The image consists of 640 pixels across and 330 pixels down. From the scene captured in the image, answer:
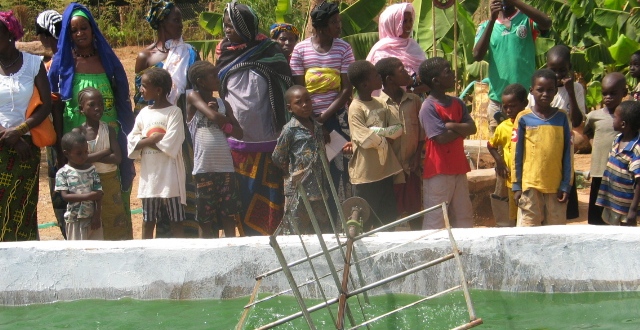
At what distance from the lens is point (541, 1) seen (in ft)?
34.3

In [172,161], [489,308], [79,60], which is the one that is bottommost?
[489,308]

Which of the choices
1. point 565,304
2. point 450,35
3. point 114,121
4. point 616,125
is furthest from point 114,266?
point 450,35

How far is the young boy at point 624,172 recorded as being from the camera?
551cm

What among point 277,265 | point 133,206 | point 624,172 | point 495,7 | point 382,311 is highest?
point 495,7

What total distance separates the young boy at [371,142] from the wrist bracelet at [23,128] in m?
2.17

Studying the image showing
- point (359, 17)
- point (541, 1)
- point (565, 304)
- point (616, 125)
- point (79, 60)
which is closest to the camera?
point (565, 304)

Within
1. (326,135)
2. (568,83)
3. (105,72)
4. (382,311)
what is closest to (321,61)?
(326,135)

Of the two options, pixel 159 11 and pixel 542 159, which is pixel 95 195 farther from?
pixel 542 159

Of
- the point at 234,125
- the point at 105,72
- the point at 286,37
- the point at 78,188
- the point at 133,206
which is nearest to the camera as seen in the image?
the point at 78,188

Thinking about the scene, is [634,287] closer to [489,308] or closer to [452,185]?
[489,308]

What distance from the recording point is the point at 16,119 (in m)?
5.76

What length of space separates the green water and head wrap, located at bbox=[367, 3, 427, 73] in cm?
219

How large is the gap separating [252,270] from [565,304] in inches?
69.0

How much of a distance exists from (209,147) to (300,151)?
0.65 meters
